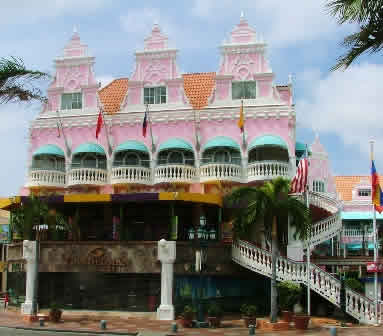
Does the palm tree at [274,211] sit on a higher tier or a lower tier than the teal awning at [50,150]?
lower

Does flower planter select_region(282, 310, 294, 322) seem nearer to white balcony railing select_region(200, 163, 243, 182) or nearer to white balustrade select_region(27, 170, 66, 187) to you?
white balcony railing select_region(200, 163, 243, 182)

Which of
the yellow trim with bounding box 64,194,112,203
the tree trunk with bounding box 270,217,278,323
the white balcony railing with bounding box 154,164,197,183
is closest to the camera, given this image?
the tree trunk with bounding box 270,217,278,323

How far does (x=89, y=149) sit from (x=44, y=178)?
3500mm

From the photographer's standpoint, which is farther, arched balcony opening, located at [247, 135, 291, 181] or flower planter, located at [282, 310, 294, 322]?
arched balcony opening, located at [247, 135, 291, 181]

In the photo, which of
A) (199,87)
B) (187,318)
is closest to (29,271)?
(187,318)

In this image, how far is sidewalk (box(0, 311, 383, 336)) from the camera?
2978cm

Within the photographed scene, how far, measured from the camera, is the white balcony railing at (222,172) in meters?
39.7

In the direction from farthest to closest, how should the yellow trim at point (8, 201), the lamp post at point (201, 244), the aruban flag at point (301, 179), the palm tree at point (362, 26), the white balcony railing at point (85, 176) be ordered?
the white balcony railing at point (85, 176), the yellow trim at point (8, 201), the aruban flag at point (301, 179), the lamp post at point (201, 244), the palm tree at point (362, 26)

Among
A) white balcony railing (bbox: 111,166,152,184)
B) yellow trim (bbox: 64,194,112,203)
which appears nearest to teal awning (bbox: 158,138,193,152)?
white balcony railing (bbox: 111,166,152,184)

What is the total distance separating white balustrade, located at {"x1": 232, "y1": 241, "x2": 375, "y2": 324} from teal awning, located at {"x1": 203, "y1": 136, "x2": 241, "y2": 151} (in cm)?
664

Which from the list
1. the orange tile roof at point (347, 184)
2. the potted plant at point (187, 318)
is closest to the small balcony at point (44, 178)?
the potted plant at point (187, 318)

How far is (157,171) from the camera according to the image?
4094cm

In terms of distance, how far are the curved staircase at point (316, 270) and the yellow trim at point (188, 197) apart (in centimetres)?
277

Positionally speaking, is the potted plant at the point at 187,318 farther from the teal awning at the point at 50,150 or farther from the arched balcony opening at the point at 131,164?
the teal awning at the point at 50,150
